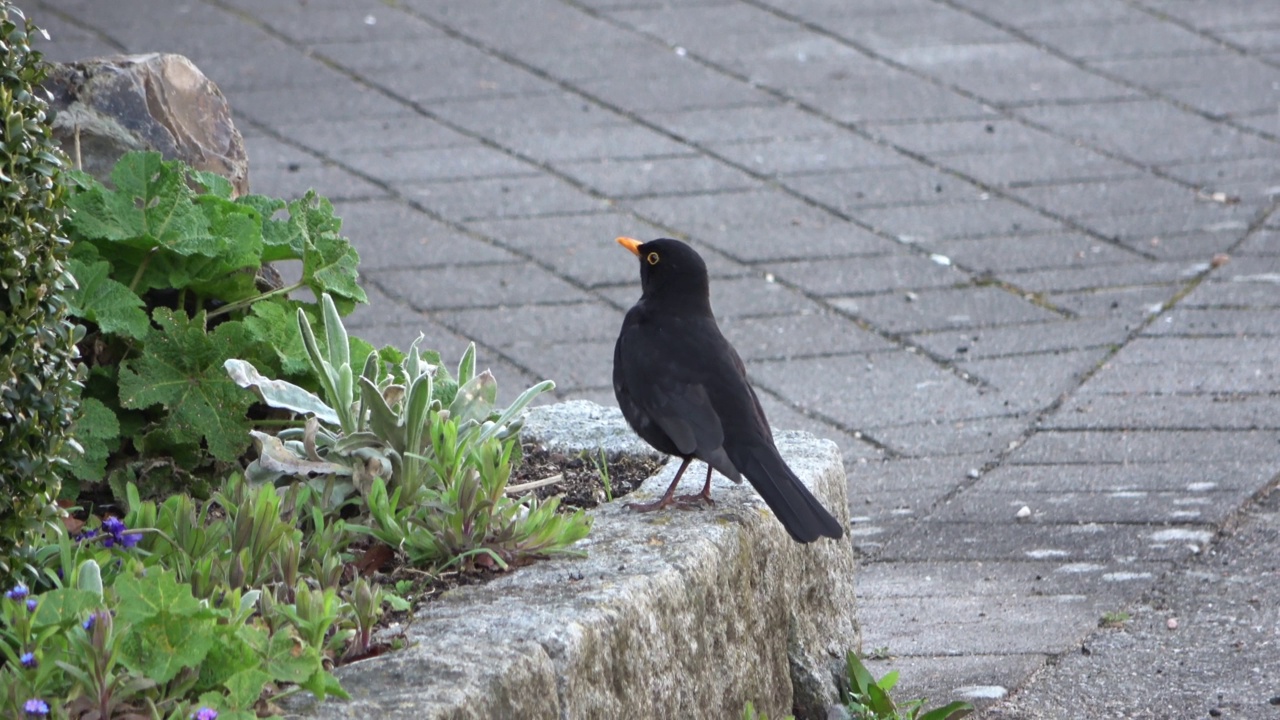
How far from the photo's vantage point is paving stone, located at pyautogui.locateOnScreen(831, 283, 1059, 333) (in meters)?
5.87

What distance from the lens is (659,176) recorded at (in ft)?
23.1

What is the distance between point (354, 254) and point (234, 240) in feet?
0.99

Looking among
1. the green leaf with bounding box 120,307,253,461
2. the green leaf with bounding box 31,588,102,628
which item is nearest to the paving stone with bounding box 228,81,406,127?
the green leaf with bounding box 120,307,253,461

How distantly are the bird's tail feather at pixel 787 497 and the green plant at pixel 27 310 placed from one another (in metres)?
1.23

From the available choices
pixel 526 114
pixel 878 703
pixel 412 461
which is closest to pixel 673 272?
pixel 412 461

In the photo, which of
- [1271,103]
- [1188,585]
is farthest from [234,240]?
[1271,103]

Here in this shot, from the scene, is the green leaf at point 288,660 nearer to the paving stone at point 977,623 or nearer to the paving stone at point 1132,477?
the paving stone at point 977,623

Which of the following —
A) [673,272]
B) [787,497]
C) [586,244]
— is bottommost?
[586,244]

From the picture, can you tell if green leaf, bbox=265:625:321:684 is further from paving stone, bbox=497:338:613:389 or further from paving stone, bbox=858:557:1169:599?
paving stone, bbox=497:338:613:389

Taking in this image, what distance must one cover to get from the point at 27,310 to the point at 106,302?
75 centimetres

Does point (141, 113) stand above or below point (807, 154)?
above

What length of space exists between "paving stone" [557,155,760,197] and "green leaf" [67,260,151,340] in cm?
391

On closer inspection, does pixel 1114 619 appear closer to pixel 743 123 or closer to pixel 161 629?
pixel 161 629

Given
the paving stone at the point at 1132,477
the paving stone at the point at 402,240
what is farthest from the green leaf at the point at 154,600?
the paving stone at the point at 402,240
